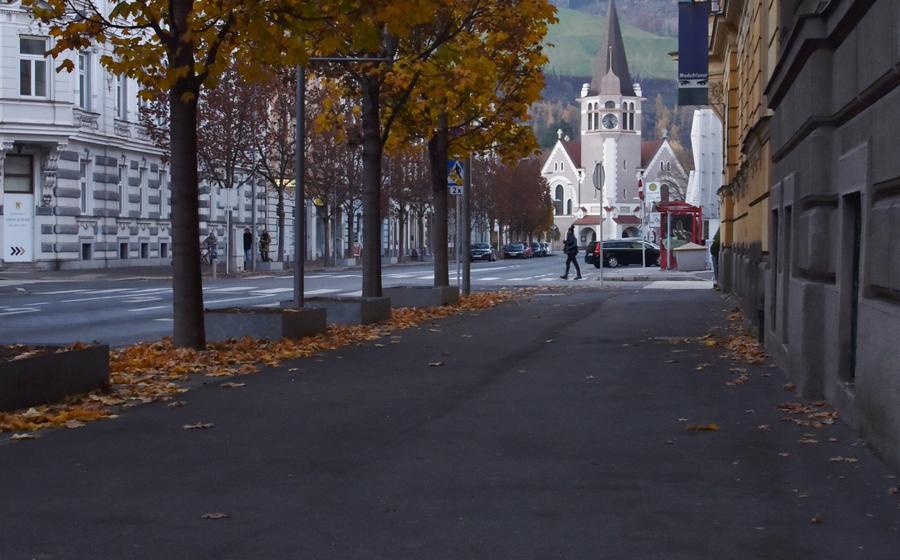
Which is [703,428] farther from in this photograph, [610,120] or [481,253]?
[610,120]

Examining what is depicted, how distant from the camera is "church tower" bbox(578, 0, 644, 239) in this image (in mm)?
193375

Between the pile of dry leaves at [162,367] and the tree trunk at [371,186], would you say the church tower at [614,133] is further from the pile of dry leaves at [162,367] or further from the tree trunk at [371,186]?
the pile of dry leaves at [162,367]

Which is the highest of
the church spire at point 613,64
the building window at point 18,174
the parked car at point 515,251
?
the church spire at point 613,64

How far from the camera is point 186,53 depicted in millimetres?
15344

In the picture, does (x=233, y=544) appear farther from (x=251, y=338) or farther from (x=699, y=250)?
(x=699, y=250)

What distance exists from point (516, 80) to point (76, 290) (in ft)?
44.6

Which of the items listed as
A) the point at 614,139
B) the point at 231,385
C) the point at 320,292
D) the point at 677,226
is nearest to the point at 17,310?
the point at 320,292

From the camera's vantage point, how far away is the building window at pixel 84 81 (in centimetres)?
5406

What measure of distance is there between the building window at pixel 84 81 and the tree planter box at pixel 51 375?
44.1 meters

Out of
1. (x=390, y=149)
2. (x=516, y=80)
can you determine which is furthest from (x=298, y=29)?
(x=516, y=80)

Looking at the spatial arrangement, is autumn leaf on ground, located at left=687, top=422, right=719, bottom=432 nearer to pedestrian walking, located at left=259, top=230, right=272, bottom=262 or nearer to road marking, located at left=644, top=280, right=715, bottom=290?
road marking, located at left=644, top=280, right=715, bottom=290

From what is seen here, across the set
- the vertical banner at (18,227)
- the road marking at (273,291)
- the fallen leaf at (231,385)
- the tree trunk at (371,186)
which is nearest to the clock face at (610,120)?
the vertical banner at (18,227)

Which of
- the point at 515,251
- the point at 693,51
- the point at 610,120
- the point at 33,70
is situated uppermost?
the point at 610,120

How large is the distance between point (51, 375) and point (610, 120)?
18717 cm
